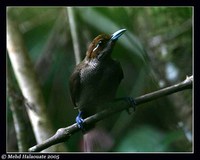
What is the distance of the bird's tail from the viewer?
379 cm

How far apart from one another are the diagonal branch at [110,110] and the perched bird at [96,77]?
7 cm

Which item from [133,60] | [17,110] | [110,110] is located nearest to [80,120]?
[110,110]

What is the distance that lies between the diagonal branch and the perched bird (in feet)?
0.24

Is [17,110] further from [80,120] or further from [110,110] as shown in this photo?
[110,110]

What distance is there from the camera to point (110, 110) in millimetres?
3451

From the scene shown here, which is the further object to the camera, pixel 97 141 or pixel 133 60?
pixel 133 60

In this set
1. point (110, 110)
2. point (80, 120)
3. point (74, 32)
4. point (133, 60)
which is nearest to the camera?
point (110, 110)

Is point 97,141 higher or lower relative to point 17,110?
lower

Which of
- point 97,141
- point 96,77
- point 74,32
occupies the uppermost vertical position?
point 74,32

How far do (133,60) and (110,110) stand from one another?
0.65 meters

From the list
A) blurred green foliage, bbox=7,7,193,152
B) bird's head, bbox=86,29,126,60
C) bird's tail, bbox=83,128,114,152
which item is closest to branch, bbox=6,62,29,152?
blurred green foliage, bbox=7,7,193,152

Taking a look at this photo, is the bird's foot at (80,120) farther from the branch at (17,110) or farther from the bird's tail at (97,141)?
the branch at (17,110)

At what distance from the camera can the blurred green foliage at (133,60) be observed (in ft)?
12.8
